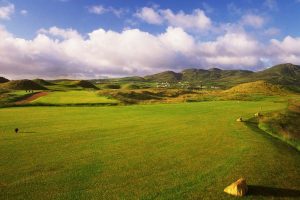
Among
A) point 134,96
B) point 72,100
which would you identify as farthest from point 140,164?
point 134,96

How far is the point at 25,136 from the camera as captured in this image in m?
23.6

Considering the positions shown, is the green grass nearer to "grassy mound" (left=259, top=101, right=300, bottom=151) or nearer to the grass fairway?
"grassy mound" (left=259, top=101, right=300, bottom=151)

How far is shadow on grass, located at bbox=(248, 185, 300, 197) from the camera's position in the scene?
13.0 meters

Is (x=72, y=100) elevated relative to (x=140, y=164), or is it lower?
elevated

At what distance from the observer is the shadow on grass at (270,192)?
1298 centimetres

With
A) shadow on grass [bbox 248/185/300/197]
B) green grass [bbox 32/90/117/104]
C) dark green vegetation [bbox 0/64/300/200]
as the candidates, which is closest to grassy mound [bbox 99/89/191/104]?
green grass [bbox 32/90/117/104]

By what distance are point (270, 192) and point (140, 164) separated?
6.24 meters

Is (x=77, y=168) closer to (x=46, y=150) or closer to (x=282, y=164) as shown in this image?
(x=46, y=150)

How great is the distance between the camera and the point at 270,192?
1323 centimetres

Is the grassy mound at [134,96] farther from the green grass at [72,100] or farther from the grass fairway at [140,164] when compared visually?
the grass fairway at [140,164]

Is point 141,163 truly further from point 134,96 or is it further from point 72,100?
point 134,96

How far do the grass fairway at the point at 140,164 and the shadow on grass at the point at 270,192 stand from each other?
0.04m

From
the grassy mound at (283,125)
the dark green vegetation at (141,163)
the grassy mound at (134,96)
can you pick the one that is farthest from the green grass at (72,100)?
the dark green vegetation at (141,163)

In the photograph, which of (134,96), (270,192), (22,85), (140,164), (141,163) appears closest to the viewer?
(270,192)
